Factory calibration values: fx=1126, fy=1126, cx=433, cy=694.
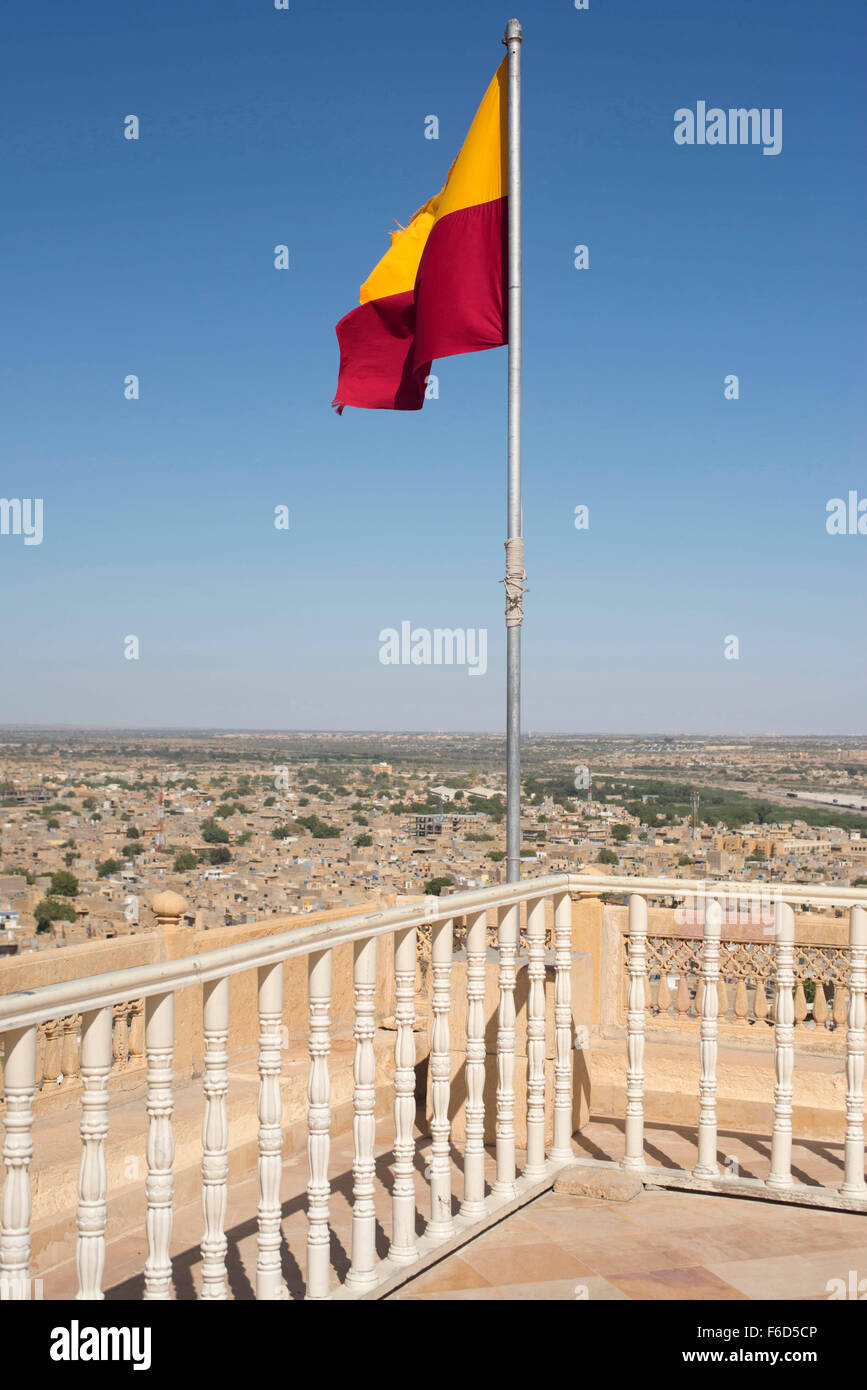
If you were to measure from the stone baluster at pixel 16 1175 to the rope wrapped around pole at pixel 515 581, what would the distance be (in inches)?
121

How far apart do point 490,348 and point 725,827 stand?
14105 mm

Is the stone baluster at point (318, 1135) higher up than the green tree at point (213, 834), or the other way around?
the stone baluster at point (318, 1135)

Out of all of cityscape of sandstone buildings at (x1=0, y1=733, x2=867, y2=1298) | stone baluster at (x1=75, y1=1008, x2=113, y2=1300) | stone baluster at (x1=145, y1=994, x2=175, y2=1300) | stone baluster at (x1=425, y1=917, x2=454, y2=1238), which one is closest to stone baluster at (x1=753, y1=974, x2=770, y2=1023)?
cityscape of sandstone buildings at (x1=0, y1=733, x2=867, y2=1298)

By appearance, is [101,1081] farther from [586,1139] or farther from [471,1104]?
[586,1139]

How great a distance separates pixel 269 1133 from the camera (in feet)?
8.54

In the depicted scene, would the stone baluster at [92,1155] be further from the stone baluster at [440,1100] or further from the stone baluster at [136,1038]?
the stone baluster at [136,1038]

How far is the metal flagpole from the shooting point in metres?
4.67

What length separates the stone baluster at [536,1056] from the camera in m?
4.06

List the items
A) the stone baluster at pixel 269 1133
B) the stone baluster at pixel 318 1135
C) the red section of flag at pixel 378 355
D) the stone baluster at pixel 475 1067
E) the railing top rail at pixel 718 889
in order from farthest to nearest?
the red section of flag at pixel 378 355 < the railing top rail at pixel 718 889 < the stone baluster at pixel 475 1067 < the stone baluster at pixel 318 1135 < the stone baluster at pixel 269 1133

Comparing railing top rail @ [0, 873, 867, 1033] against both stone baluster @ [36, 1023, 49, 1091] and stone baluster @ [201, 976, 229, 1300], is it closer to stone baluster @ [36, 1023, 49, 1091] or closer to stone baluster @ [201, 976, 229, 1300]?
stone baluster @ [201, 976, 229, 1300]

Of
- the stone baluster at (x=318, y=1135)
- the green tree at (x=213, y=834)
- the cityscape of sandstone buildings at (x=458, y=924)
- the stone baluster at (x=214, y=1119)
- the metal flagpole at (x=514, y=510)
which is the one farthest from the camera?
the green tree at (x=213, y=834)

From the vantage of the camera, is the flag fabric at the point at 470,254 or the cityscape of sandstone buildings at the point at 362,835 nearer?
the flag fabric at the point at 470,254

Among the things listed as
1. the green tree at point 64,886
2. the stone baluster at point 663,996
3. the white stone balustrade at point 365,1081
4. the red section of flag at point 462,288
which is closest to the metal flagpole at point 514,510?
the red section of flag at point 462,288
